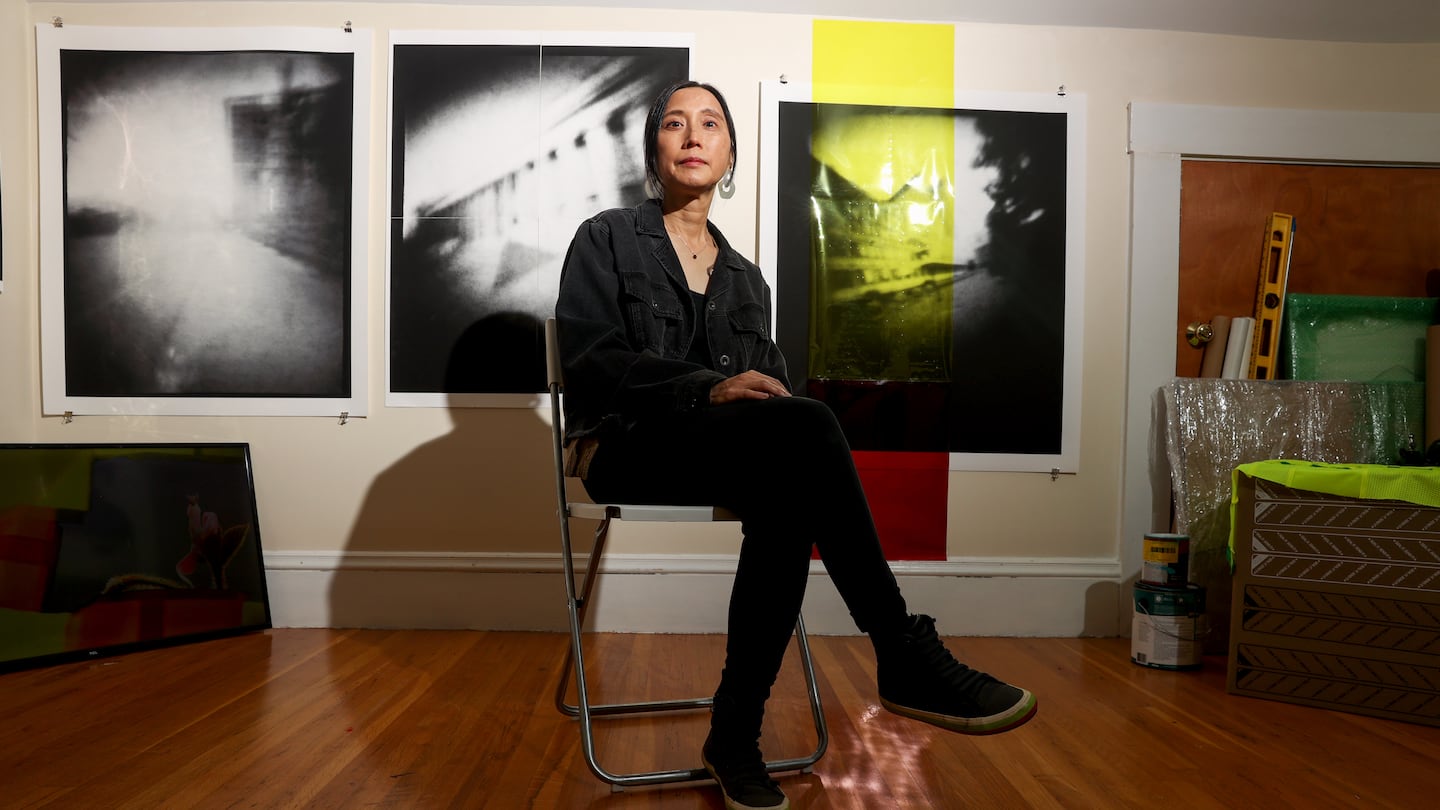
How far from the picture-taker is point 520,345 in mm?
2889

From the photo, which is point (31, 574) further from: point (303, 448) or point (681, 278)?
point (681, 278)

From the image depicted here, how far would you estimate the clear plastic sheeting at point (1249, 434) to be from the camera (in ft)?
9.28

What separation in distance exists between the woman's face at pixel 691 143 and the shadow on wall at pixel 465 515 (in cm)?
105

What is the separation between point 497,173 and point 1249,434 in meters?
2.50

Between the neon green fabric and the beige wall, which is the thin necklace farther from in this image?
the neon green fabric

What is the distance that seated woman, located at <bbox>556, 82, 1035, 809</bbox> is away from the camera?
1411mm

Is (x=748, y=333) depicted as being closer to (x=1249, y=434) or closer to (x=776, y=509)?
(x=776, y=509)

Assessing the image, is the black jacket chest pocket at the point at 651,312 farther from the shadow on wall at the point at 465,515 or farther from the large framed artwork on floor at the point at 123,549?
the large framed artwork on floor at the point at 123,549

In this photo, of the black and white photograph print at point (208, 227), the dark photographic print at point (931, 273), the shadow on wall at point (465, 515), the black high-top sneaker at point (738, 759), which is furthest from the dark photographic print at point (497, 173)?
the black high-top sneaker at point (738, 759)

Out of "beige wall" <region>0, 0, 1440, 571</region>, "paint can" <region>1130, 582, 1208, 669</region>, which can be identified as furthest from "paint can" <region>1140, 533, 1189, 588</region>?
"beige wall" <region>0, 0, 1440, 571</region>

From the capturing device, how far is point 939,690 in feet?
4.55

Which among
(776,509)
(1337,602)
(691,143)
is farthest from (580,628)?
(1337,602)

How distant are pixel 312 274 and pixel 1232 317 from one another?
299 centimetres

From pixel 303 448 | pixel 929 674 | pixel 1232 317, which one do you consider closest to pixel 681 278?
pixel 929 674
